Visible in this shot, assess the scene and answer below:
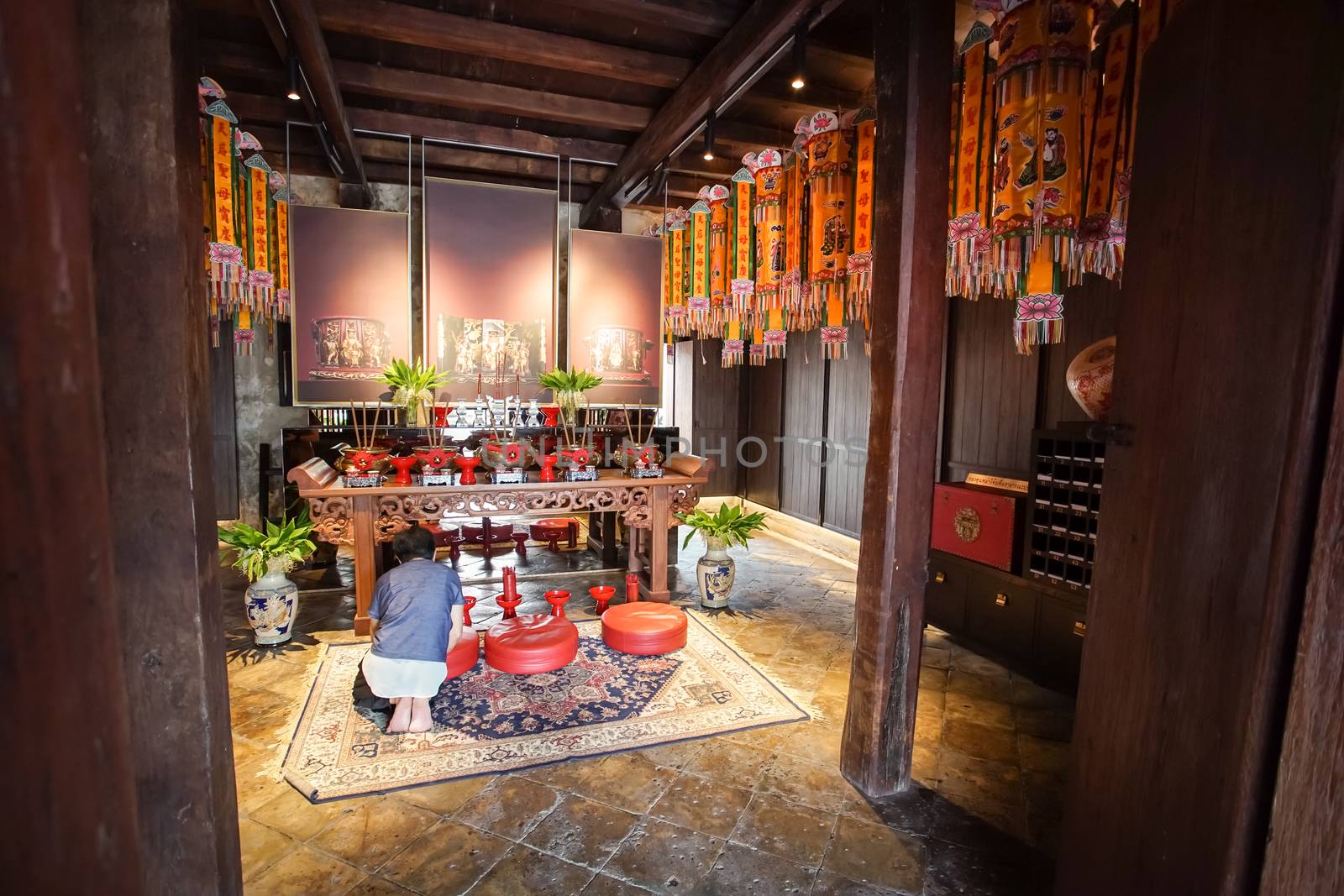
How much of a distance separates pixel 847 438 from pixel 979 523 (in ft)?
11.6

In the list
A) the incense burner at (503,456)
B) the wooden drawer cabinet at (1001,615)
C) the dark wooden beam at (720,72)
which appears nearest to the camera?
the dark wooden beam at (720,72)

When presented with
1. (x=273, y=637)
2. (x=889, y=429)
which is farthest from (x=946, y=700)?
(x=273, y=637)

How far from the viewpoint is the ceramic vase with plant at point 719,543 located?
5.12 metres

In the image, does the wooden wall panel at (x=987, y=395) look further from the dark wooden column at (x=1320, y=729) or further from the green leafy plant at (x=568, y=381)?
the dark wooden column at (x=1320, y=729)

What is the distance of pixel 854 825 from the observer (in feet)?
8.27

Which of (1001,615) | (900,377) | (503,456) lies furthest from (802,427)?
(900,377)

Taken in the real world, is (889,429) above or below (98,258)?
below

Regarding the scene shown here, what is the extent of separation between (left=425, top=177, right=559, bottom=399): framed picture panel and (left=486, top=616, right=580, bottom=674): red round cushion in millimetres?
3363

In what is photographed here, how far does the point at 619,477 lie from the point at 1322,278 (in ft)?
14.9

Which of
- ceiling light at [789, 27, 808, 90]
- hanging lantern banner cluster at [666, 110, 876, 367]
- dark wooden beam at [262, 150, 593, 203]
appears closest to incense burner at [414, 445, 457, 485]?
hanging lantern banner cluster at [666, 110, 876, 367]

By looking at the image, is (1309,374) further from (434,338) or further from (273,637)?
(434,338)

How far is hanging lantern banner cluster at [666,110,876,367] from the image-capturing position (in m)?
3.82

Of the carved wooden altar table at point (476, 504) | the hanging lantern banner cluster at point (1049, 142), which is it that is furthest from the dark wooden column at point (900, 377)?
the carved wooden altar table at point (476, 504)

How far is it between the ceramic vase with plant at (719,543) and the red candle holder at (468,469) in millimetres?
1756
